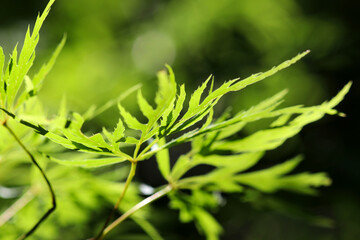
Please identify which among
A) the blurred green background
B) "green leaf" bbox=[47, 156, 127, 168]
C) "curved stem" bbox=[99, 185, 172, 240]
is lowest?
"curved stem" bbox=[99, 185, 172, 240]

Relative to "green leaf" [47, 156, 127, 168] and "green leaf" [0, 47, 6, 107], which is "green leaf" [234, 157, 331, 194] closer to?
"green leaf" [47, 156, 127, 168]

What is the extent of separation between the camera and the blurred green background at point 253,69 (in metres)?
1.58

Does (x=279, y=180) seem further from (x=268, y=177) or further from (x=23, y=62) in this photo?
(x=23, y=62)

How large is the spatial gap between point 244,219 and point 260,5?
94 cm

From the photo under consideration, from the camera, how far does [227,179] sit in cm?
69

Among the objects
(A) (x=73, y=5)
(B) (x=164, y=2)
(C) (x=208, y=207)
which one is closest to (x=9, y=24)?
(A) (x=73, y=5)

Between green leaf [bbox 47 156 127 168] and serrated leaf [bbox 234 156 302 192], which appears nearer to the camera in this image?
green leaf [bbox 47 156 127 168]

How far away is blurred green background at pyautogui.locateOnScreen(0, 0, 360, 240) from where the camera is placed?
1580 millimetres

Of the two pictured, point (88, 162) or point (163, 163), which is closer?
point (88, 162)

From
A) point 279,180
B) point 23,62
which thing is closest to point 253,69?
point 279,180

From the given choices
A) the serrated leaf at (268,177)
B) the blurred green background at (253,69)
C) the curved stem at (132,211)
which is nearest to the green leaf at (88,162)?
the curved stem at (132,211)

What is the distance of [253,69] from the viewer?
173 cm

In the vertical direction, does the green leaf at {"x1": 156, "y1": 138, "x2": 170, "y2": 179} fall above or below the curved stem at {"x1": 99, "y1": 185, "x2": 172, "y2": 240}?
above

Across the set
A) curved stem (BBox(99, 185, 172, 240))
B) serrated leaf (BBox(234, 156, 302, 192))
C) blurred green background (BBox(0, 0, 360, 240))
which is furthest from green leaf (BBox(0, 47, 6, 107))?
blurred green background (BBox(0, 0, 360, 240))
